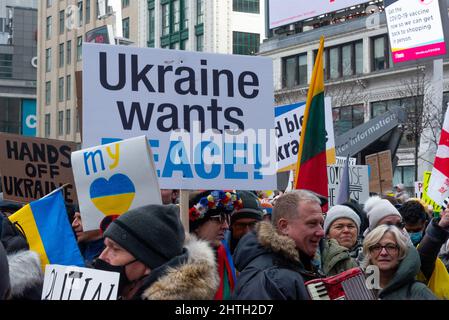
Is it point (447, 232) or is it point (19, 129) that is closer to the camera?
point (447, 232)

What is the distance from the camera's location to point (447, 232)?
17.8ft

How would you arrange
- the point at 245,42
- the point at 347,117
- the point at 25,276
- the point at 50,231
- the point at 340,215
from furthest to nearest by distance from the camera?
1. the point at 245,42
2. the point at 347,117
3. the point at 340,215
4. the point at 50,231
5. the point at 25,276

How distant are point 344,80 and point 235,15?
15.9 m

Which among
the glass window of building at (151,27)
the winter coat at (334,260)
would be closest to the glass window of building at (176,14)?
the glass window of building at (151,27)

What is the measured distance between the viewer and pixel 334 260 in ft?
15.8

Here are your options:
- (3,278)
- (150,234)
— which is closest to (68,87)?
(150,234)

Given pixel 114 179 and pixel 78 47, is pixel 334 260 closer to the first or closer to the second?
pixel 114 179

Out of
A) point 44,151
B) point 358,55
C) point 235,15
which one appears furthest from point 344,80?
point 44,151

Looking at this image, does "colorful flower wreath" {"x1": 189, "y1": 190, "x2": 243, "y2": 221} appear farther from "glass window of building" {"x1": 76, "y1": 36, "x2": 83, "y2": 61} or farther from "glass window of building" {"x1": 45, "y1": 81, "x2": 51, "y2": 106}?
"glass window of building" {"x1": 45, "y1": 81, "x2": 51, "y2": 106}

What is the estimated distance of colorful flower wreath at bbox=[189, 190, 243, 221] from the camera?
17.3ft

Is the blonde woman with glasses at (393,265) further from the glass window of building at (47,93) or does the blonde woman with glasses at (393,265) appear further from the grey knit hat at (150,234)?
the glass window of building at (47,93)

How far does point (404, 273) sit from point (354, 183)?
5644mm

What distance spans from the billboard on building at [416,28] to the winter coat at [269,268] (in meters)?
26.2
